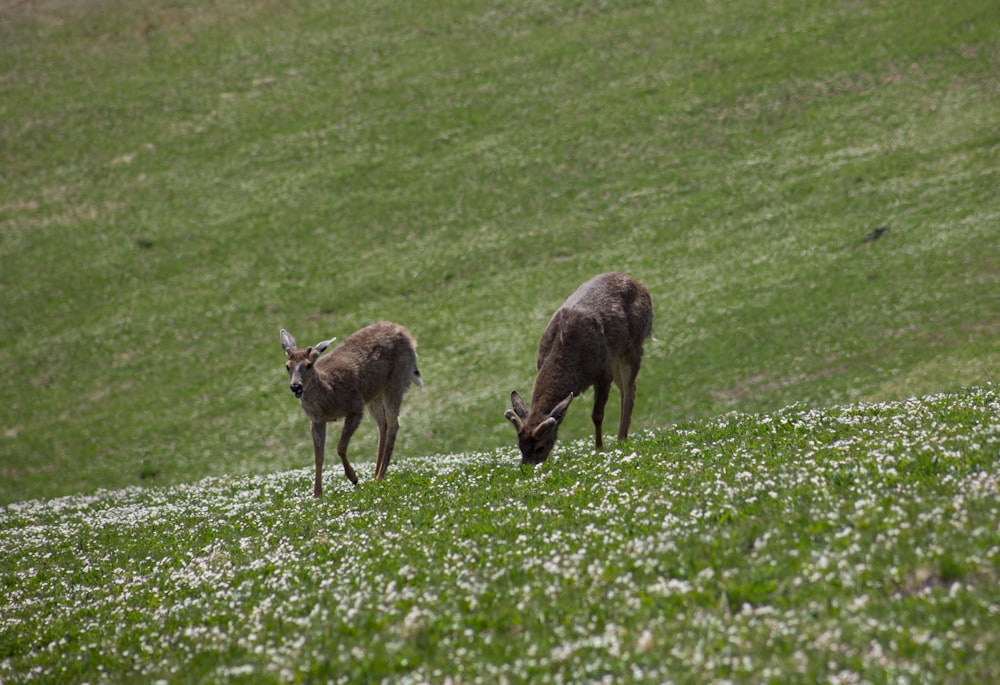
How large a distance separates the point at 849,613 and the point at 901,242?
135 ft

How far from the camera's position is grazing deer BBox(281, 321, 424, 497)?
20.7 m

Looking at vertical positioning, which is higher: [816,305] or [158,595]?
[158,595]

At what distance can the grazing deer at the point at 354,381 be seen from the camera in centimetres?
2073

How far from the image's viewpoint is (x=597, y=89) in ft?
221

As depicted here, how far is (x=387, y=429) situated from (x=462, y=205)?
37.5m

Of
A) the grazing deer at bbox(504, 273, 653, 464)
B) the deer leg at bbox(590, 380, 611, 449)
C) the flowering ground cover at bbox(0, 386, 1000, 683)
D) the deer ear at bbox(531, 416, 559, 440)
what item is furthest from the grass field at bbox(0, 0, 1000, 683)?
the deer leg at bbox(590, 380, 611, 449)

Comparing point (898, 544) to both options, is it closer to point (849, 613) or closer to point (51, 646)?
point (849, 613)

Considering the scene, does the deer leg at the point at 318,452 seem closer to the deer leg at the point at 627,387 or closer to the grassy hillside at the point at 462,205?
the deer leg at the point at 627,387

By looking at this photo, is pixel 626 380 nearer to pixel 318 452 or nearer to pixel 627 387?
pixel 627 387

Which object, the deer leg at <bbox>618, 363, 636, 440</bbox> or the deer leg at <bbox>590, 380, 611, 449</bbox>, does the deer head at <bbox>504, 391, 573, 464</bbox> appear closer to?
the deer leg at <bbox>590, 380, 611, 449</bbox>

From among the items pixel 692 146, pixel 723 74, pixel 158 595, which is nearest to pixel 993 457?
pixel 158 595

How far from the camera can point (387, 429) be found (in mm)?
23828

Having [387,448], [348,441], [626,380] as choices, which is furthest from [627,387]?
[348,441]

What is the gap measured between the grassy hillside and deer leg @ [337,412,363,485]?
15.7 m
